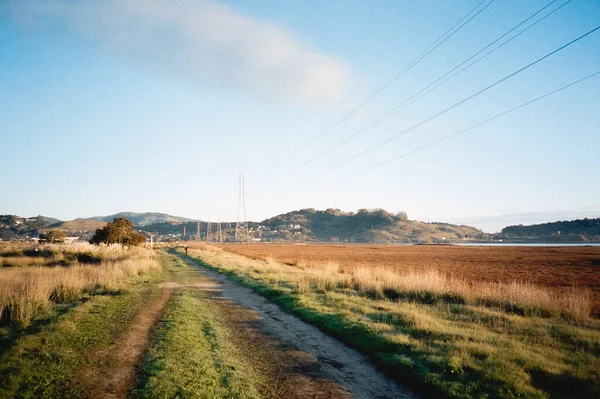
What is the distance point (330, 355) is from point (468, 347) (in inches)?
141

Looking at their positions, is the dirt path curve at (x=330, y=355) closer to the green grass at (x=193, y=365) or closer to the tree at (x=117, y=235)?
the green grass at (x=193, y=365)

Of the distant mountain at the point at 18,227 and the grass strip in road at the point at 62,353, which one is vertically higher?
the distant mountain at the point at 18,227

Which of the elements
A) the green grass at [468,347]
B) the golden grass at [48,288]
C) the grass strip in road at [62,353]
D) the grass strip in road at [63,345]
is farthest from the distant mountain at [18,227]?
the green grass at [468,347]

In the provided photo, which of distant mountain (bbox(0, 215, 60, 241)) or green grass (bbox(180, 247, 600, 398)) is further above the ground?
distant mountain (bbox(0, 215, 60, 241))

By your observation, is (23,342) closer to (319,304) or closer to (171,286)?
(319,304)

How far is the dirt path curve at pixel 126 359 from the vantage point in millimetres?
6238

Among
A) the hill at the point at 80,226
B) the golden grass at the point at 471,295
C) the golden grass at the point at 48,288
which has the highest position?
the hill at the point at 80,226

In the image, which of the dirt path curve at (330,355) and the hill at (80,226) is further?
the hill at (80,226)

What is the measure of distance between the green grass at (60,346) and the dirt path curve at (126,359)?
25 centimetres

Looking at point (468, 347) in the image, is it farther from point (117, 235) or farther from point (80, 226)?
point (80, 226)

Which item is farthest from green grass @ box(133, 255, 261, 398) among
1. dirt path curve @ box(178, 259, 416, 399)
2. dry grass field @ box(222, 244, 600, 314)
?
dry grass field @ box(222, 244, 600, 314)

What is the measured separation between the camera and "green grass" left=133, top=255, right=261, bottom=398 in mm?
6266

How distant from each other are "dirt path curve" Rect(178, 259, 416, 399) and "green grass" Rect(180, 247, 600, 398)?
0.43 meters

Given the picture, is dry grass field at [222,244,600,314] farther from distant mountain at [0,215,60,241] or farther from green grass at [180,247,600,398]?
distant mountain at [0,215,60,241]
